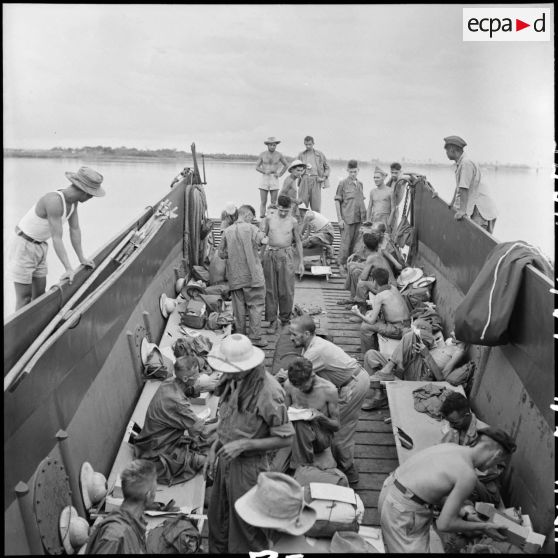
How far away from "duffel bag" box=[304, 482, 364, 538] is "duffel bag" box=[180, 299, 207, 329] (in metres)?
3.35

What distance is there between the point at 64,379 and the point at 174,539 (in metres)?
1.25

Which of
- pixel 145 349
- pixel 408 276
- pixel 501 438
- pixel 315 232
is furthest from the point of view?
pixel 315 232

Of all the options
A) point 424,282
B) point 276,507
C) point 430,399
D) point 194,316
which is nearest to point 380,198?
point 424,282

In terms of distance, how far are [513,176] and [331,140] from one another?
33.9 ft

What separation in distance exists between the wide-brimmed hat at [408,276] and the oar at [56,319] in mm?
3697

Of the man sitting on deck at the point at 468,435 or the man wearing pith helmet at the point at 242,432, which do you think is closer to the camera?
the man wearing pith helmet at the point at 242,432

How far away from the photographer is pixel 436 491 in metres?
3.51

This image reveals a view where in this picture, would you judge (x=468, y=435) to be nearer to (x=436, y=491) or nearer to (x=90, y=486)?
(x=436, y=491)

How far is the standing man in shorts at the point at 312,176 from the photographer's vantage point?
10.7 meters

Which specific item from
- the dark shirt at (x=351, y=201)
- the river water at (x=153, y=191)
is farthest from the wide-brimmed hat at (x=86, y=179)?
the river water at (x=153, y=191)

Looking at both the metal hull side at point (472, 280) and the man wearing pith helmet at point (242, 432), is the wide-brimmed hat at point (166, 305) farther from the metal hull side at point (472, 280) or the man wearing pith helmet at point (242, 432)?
the man wearing pith helmet at point (242, 432)

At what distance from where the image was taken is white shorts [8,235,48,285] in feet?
17.1

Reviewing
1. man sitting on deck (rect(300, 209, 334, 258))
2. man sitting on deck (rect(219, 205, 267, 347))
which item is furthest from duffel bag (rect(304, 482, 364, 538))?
man sitting on deck (rect(300, 209, 334, 258))

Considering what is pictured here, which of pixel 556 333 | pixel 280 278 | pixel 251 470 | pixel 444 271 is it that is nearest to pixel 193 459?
pixel 251 470
